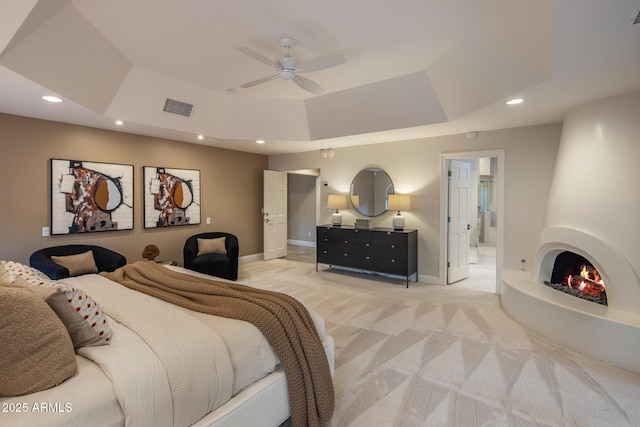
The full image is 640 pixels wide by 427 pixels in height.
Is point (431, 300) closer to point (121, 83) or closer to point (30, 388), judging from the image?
point (30, 388)

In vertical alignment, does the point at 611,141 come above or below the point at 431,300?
above

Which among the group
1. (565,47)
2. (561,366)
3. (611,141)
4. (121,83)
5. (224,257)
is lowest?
(561,366)

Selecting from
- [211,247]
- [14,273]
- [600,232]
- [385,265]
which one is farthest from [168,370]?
[385,265]

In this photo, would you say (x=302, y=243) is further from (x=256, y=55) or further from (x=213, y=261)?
(x=256, y=55)

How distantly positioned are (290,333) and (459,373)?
157 cm

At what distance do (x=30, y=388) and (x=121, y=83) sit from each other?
11.4ft

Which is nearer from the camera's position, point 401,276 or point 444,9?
point 444,9

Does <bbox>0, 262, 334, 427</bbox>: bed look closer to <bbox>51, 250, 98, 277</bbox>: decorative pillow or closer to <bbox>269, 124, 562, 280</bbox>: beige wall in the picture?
<bbox>51, 250, 98, 277</bbox>: decorative pillow

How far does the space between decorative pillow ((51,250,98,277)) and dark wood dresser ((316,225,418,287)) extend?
3505mm

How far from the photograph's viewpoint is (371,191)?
5871mm

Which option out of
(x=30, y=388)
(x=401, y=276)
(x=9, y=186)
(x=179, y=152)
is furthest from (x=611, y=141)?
(x=9, y=186)

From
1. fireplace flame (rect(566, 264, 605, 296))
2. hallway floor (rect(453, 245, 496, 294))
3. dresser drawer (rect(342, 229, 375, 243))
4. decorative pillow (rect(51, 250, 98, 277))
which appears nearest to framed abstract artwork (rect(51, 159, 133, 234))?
decorative pillow (rect(51, 250, 98, 277))

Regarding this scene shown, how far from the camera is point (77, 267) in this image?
3.90 meters

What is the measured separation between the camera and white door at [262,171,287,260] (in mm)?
6906
